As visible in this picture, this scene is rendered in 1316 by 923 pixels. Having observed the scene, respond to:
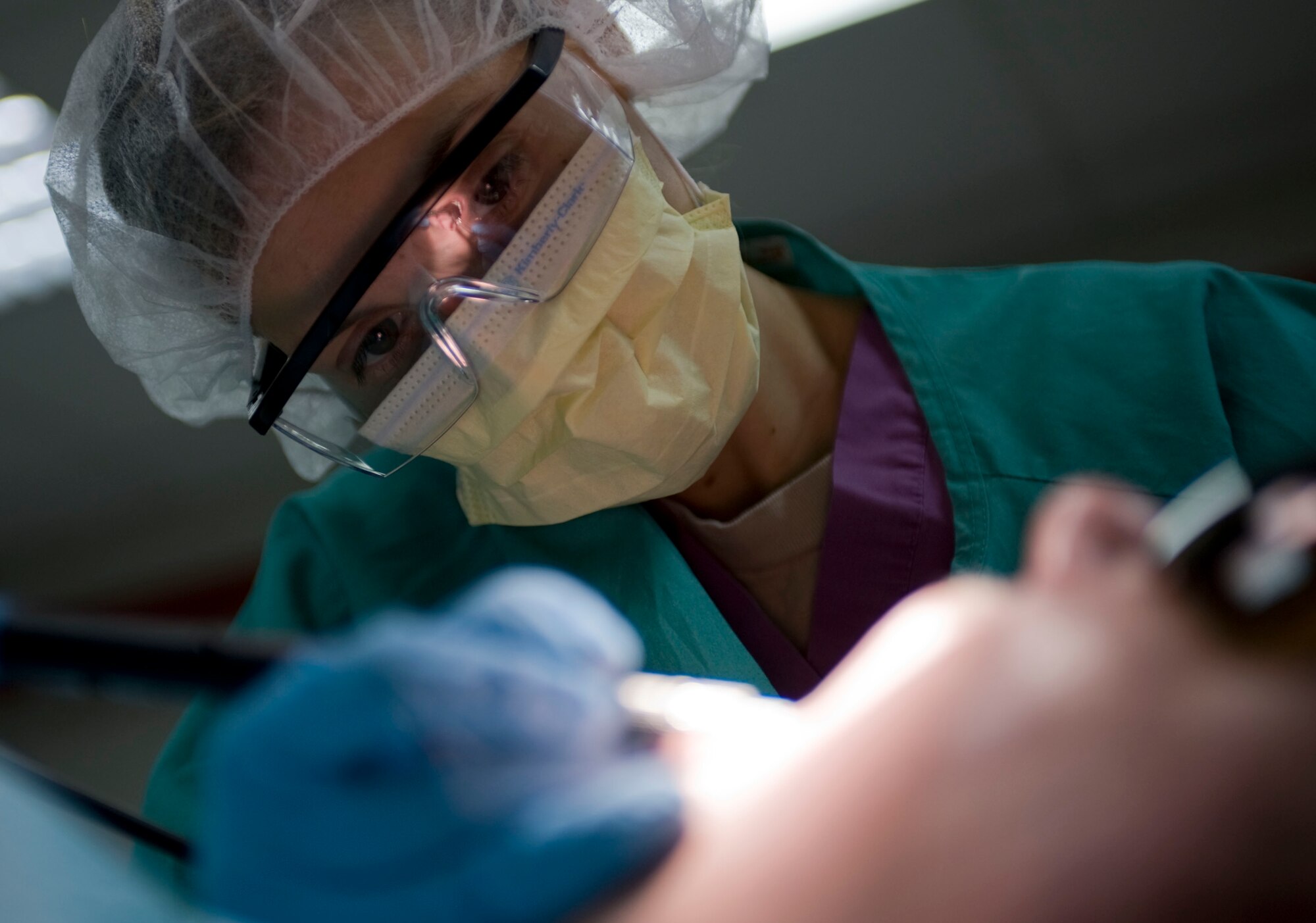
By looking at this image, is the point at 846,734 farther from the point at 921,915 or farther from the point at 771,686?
the point at 771,686

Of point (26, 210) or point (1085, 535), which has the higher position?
point (26, 210)

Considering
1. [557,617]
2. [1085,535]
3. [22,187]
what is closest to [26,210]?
[22,187]

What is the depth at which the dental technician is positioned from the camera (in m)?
0.90

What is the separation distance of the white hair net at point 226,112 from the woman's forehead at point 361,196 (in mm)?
12

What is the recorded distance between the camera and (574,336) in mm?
927

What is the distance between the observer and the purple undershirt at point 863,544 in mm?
937

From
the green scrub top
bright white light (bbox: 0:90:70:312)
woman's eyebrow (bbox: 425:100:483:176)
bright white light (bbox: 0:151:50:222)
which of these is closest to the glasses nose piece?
woman's eyebrow (bbox: 425:100:483:176)

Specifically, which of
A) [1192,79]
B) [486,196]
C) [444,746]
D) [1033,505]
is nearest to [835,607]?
[1033,505]

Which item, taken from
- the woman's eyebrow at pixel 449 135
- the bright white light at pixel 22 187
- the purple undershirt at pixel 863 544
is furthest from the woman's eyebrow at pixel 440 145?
the bright white light at pixel 22 187

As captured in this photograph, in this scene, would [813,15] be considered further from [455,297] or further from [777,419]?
[455,297]

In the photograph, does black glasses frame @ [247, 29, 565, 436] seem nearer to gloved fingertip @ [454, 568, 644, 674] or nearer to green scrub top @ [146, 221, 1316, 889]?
green scrub top @ [146, 221, 1316, 889]

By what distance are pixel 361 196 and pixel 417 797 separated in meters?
0.68

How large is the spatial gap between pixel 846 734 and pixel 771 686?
53 cm

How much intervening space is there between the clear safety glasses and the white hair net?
8cm
